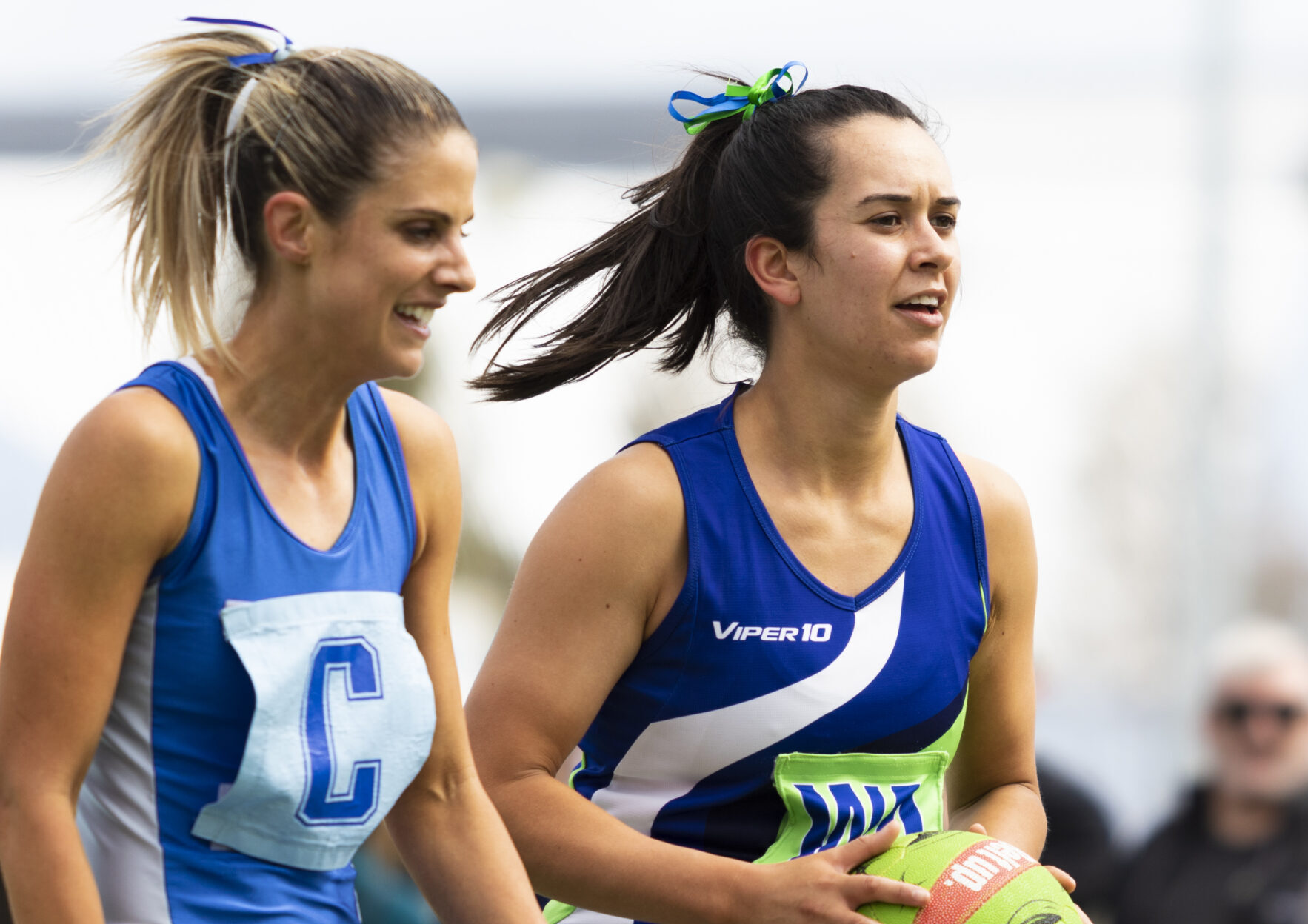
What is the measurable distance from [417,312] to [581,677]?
2.64ft

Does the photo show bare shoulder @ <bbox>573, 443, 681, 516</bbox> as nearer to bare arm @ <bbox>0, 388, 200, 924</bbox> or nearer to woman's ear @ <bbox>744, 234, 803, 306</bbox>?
woman's ear @ <bbox>744, 234, 803, 306</bbox>

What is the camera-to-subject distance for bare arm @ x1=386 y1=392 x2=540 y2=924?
249 centimetres

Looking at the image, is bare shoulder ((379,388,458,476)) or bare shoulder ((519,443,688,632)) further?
bare shoulder ((519,443,688,632))

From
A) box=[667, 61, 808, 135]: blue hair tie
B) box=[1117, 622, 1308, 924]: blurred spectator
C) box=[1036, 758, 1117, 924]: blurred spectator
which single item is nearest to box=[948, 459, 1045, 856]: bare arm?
box=[667, 61, 808, 135]: blue hair tie

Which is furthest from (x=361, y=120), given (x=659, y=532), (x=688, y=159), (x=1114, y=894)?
(x=1114, y=894)

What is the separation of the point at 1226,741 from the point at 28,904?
5.02 metres

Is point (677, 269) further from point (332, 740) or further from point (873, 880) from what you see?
point (332, 740)

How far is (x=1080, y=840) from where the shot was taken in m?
5.89

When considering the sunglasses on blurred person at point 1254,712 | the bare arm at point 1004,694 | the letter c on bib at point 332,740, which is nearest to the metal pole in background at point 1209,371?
the sunglasses on blurred person at point 1254,712

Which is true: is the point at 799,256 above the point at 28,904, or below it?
above

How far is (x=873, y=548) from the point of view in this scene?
299cm

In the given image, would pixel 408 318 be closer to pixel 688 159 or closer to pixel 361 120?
pixel 361 120

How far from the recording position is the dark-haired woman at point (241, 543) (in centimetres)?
206

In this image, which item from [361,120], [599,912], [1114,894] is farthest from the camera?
[1114,894]
